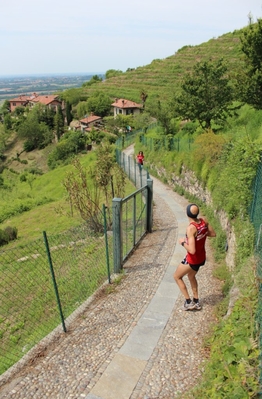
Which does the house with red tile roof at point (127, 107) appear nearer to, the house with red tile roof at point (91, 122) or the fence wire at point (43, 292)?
the house with red tile roof at point (91, 122)

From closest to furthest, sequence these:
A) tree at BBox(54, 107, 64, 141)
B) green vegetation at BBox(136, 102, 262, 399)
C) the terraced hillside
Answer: green vegetation at BBox(136, 102, 262, 399)
the terraced hillside
tree at BBox(54, 107, 64, 141)

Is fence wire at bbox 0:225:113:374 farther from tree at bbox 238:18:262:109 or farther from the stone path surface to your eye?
tree at bbox 238:18:262:109

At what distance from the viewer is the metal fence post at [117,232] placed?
759cm

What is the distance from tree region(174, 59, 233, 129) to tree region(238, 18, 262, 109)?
90.0 inches

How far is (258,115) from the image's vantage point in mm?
16141

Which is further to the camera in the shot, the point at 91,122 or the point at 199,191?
the point at 91,122

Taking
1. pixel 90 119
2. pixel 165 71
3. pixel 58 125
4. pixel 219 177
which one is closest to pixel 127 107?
pixel 90 119

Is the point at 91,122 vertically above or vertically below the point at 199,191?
below

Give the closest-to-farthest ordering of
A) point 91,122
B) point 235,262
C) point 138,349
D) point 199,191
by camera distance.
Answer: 1. point 138,349
2. point 235,262
3. point 199,191
4. point 91,122

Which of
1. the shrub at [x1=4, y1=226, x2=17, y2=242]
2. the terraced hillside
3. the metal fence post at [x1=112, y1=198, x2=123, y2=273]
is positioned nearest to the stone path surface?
the metal fence post at [x1=112, y1=198, x2=123, y2=273]

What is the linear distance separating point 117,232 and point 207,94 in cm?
1363

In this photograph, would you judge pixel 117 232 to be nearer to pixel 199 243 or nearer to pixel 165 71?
pixel 199 243

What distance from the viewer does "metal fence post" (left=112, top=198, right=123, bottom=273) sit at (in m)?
7.59

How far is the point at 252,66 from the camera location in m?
15.8
